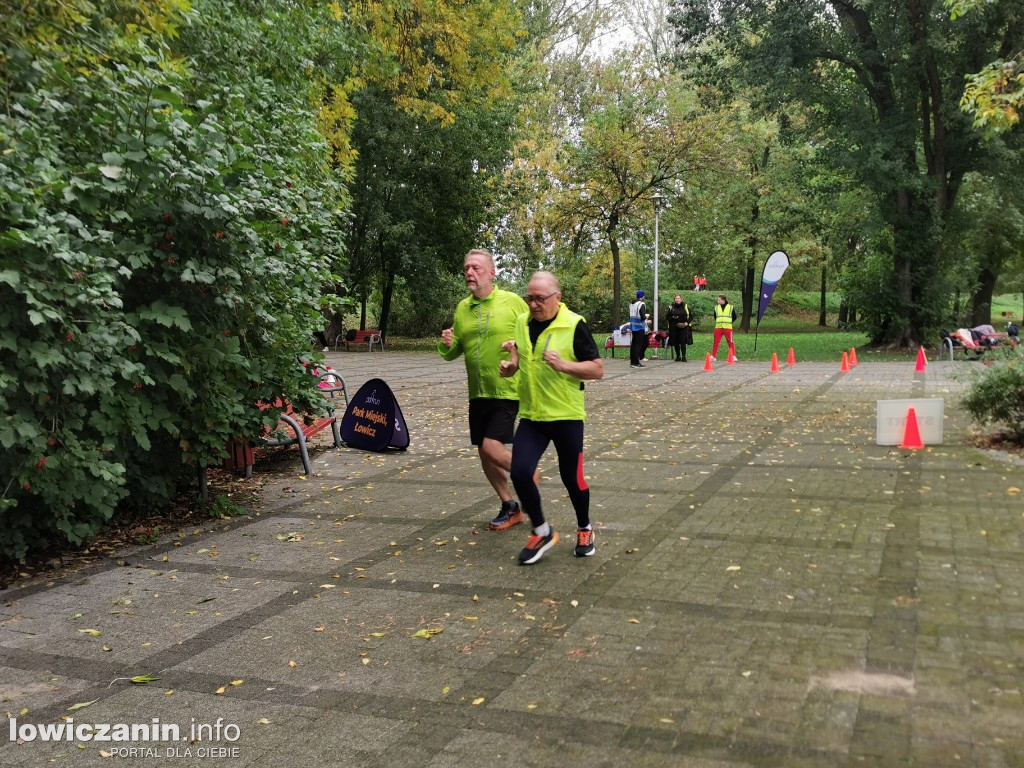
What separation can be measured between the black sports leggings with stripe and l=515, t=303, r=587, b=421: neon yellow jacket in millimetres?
67

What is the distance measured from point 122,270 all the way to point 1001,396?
8092mm

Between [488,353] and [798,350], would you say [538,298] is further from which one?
[798,350]

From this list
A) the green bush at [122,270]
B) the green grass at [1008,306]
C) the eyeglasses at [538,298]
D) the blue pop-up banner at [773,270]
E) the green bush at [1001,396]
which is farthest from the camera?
the green grass at [1008,306]

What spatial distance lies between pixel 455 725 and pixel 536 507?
229cm

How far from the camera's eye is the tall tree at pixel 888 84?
22078 millimetres

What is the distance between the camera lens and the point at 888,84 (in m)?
23.6

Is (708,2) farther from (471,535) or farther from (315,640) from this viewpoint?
(315,640)

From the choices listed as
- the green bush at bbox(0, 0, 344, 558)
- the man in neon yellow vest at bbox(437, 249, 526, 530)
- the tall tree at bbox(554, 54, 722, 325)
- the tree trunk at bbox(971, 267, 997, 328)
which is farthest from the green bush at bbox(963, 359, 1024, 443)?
the tree trunk at bbox(971, 267, 997, 328)

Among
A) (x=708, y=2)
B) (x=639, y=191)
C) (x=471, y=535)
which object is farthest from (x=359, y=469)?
(x=639, y=191)

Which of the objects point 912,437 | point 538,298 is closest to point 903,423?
point 912,437

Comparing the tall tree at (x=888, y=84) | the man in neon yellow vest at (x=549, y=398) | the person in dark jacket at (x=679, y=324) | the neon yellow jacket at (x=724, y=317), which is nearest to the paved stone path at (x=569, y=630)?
the man in neon yellow vest at (x=549, y=398)

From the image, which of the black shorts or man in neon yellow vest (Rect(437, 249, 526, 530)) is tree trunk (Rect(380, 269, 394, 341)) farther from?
the black shorts

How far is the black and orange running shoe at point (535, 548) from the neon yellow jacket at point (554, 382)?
78cm

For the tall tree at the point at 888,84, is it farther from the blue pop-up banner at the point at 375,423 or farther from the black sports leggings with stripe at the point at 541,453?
the black sports leggings with stripe at the point at 541,453
